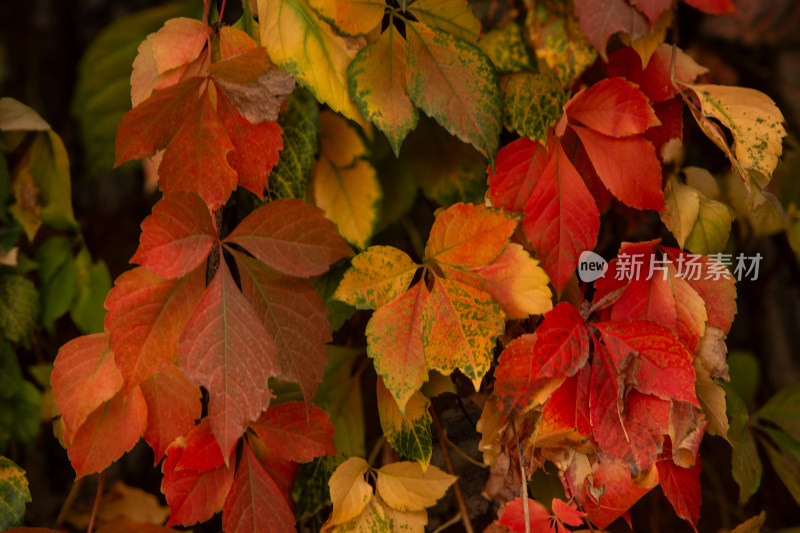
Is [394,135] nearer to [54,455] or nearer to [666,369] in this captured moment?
[666,369]

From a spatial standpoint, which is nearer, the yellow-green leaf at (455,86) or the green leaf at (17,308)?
the yellow-green leaf at (455,86)

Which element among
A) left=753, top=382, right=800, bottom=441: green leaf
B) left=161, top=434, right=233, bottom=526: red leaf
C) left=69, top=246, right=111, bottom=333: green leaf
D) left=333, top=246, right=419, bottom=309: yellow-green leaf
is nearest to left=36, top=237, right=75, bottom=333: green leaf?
left=69, top=246, right=111, bottom=333: green leaf

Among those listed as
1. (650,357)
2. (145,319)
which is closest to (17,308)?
(145,319)

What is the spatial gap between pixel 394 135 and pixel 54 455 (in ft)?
2.62

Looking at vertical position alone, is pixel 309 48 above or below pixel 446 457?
above

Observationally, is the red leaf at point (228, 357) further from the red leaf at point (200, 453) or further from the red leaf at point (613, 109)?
the red leaf at point (613, 109)

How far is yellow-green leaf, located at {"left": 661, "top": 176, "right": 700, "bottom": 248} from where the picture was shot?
1.77ft

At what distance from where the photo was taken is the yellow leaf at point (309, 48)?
49 centimetres

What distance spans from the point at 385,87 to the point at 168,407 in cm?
31

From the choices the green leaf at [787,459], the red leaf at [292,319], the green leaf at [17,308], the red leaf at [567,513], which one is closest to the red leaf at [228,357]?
the red leaf at [292,319]

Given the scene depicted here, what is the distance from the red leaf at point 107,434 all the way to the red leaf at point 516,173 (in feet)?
1.08

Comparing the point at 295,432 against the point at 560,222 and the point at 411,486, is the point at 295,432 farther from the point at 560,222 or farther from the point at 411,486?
the point at 560,222

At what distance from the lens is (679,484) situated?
52 cm

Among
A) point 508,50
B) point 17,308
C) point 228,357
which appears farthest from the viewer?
point 17,308
